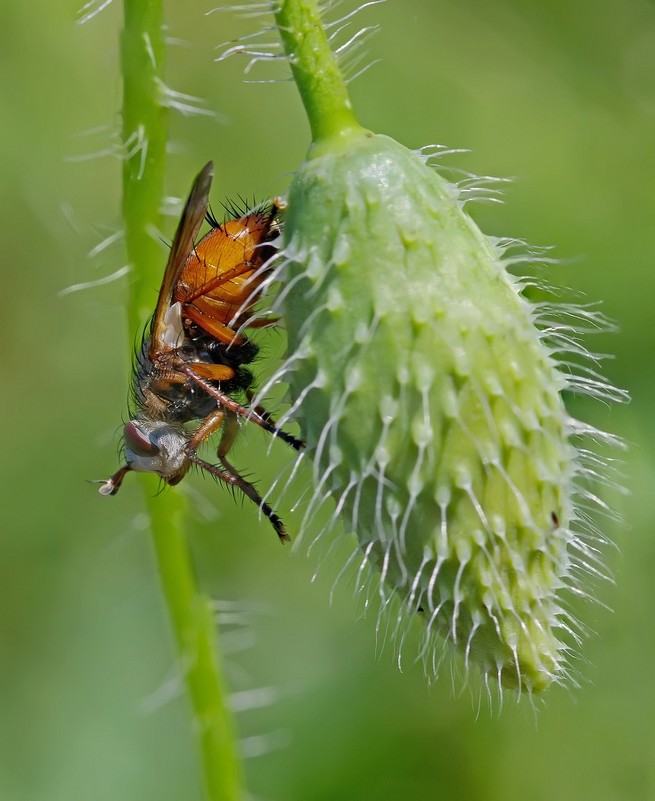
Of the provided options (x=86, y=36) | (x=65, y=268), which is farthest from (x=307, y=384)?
(x=86, y=36)

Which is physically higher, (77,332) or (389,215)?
(389,215)

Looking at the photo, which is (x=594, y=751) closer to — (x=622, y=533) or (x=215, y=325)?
(x=622, y=533)

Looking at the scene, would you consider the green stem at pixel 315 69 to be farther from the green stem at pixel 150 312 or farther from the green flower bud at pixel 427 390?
the green stem at pixel 150 312

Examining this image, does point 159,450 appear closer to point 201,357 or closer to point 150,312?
point 201,357

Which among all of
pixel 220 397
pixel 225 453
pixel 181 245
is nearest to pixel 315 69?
pixel 181 245

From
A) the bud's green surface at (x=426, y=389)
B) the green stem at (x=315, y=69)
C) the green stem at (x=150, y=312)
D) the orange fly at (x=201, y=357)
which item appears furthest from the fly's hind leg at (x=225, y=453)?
the green stem at (x=315, y=69)

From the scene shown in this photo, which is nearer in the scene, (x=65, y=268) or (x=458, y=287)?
(x=458, y=287)

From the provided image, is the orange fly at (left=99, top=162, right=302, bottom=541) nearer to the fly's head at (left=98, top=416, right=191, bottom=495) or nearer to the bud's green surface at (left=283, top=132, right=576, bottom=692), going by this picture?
the fly's head at (left=98, top=416, right=191, bottom=495)
